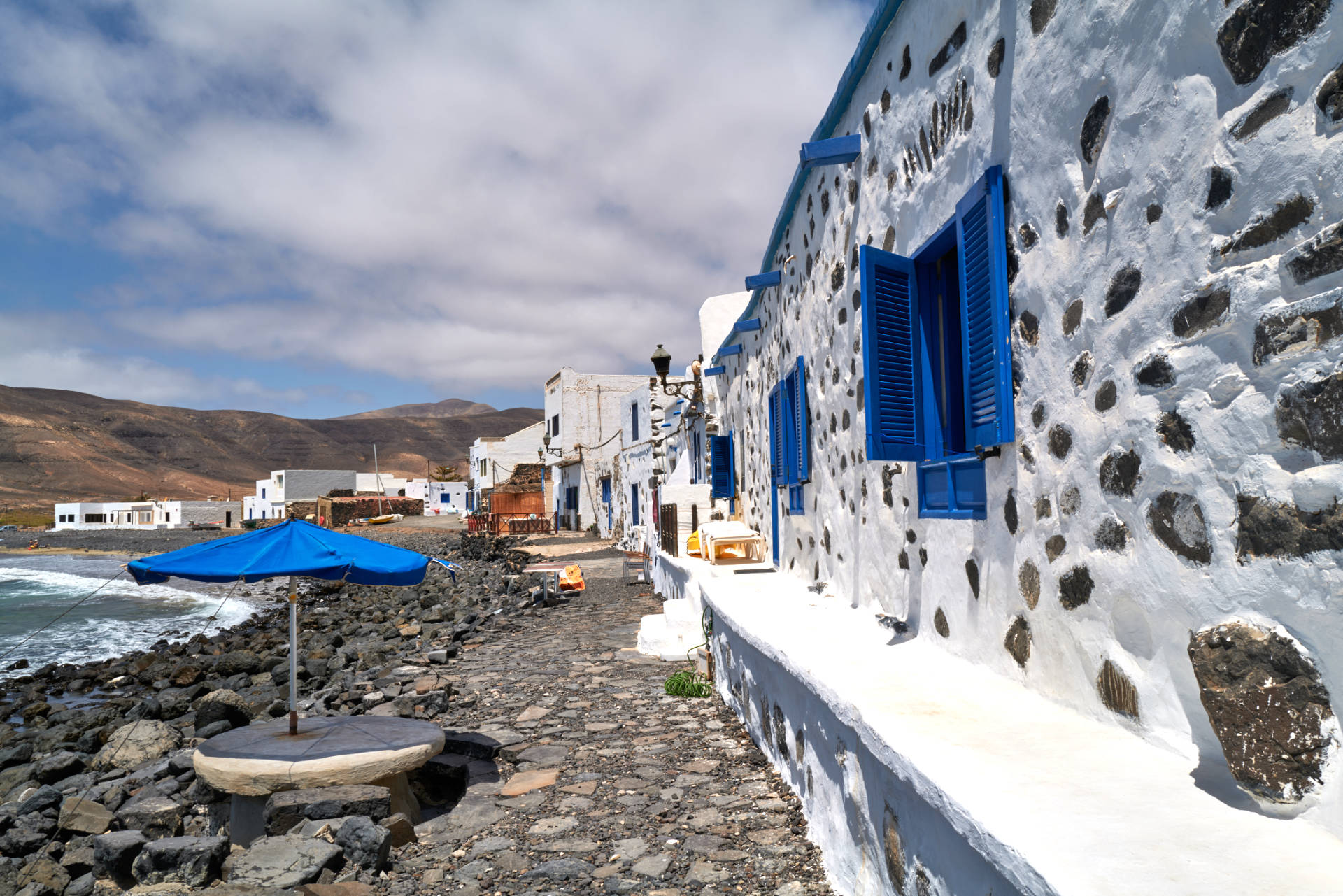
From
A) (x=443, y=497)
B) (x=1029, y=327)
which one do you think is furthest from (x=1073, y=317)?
(x=443, y=497)

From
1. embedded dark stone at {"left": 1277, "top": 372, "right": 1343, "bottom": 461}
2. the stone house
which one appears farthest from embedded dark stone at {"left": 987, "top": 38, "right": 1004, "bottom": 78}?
embedded dark stone at {"left": 1277, "top": 372, "right": 1343, "bottom": 461}

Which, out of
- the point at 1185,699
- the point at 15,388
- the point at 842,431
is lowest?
the point at 1185,699

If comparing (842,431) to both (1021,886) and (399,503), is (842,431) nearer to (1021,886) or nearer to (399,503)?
(1021,886)

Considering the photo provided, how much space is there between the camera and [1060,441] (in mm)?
3102

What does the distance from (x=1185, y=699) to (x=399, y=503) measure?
67.7m

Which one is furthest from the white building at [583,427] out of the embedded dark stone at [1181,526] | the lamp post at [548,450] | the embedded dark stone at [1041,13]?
the embedded dark stone at [1181,526]

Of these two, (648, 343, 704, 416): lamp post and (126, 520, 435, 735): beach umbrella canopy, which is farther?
(648, 343, 704, 416): lamp post

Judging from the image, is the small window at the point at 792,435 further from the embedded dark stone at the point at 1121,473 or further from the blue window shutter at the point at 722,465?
the embedded dark stone at the point at 1121,473

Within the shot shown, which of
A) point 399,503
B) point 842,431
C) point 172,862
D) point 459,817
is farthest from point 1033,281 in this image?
point 399,503

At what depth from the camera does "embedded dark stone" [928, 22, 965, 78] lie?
3.96 metres

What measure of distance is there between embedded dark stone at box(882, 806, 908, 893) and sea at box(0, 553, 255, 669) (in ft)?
33.8

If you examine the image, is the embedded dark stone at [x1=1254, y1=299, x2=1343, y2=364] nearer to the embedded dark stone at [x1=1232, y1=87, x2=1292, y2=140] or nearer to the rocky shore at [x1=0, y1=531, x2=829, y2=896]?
the embedded dark stone at [x1=1232, y1=87, x2=1292, y2=140]

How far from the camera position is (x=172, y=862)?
4301mm

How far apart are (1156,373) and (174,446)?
567 ft
